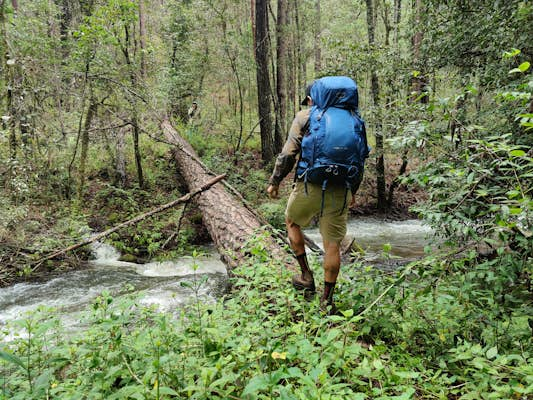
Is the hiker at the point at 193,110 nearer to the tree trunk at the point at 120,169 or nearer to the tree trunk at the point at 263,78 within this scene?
the tree trunk at the point at 263,78

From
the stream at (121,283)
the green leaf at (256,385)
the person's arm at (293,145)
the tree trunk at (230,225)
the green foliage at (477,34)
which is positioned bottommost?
the stream at (121,283)

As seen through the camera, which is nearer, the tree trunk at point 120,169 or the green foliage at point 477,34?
the green foliage at point 477,34

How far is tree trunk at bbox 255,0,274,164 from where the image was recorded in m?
12.7

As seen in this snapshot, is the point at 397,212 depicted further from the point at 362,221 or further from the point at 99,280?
the point at 99,280

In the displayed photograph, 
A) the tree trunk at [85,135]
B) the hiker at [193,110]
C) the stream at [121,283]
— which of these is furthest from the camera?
the hiker at [193,110]

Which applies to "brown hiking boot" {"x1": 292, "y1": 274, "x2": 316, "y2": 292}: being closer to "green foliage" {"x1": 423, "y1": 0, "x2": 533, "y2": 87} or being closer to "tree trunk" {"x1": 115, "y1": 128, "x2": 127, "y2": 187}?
"green foliage" {"x1": 423, "y1": 0, "x2": 533, "y2": 87}

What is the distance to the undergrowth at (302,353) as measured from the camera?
1.87 meters

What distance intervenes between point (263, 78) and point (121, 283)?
Answer: 9496 mm

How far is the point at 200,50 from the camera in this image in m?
15.1

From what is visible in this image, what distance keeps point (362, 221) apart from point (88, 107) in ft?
30.0

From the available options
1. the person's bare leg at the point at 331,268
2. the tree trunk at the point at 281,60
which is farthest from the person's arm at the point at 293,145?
the tree trunk at the point at 281,60

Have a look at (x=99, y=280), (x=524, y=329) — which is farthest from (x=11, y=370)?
(x=99, y=280)

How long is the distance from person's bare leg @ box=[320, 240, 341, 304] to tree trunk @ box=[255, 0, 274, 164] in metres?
10.3

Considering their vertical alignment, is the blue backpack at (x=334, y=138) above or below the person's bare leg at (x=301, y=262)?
above
